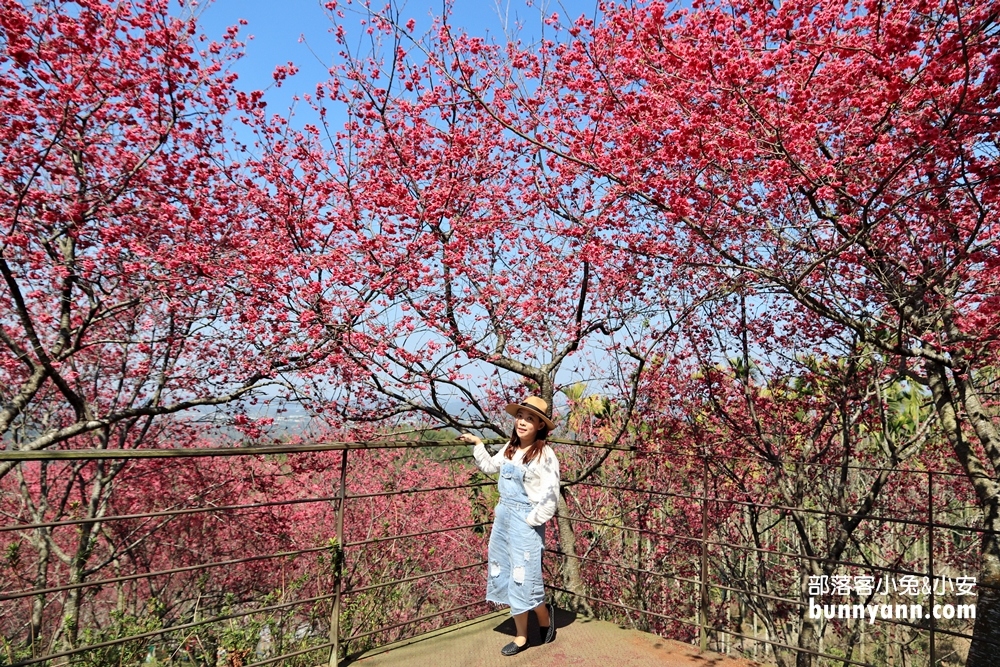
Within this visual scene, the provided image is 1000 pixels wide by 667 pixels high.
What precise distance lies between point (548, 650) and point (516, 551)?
73cm

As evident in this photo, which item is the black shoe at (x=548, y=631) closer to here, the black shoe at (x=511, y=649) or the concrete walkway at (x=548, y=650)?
the concrete walkway at (x=548, y=650)

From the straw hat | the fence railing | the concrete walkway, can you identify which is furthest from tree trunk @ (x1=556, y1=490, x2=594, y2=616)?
the straw hat

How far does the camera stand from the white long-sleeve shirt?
13.7 feet

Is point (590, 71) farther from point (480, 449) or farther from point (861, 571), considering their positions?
point (861, 571)

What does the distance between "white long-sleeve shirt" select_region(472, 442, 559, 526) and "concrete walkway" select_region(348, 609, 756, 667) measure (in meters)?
0.91

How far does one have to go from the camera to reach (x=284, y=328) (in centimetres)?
742

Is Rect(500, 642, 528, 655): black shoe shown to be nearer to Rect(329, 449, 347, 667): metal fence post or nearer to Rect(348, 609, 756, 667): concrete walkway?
Rect(348, 609, 756, 667): concrete walkway

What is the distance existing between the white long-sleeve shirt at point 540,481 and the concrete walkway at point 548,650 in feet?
2.98

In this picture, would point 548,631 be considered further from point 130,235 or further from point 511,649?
point 130,235

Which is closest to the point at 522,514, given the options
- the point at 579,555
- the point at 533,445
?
the point at 533,445

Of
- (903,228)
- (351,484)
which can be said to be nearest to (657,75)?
(903,228)

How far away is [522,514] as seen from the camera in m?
4.29

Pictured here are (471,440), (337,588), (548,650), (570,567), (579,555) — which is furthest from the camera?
(579,555)

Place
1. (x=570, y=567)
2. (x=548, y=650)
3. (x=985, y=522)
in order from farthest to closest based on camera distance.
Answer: (x=570, y=567), (x=985, y=522), (x=548, y=650)
